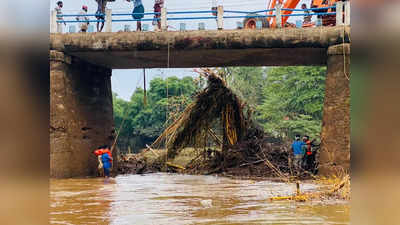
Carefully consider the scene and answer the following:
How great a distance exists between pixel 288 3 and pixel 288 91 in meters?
11.5

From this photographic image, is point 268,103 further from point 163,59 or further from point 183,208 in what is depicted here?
point 183,208

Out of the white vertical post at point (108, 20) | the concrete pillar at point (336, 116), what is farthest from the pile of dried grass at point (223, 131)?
the white vertical post at point (108, 20)

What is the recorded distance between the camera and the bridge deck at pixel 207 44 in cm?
1252

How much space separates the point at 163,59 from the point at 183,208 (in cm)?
808

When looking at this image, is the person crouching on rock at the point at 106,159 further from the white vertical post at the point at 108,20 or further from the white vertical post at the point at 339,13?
the white vertical post at the point at 339,13

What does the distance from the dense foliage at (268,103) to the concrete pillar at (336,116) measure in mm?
4862

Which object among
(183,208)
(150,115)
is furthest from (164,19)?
(150,115)

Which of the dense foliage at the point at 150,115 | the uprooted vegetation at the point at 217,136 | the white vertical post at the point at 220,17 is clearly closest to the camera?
the white vertical post at the point at 220,17

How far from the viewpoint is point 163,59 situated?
14.5 m

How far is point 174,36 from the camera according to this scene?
12922 mm

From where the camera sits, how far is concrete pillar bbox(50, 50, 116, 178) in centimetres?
1288

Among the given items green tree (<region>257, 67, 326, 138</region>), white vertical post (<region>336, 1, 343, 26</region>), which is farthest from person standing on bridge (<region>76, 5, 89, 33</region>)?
green tree (<region>257, 67, 326, 138</region>)
